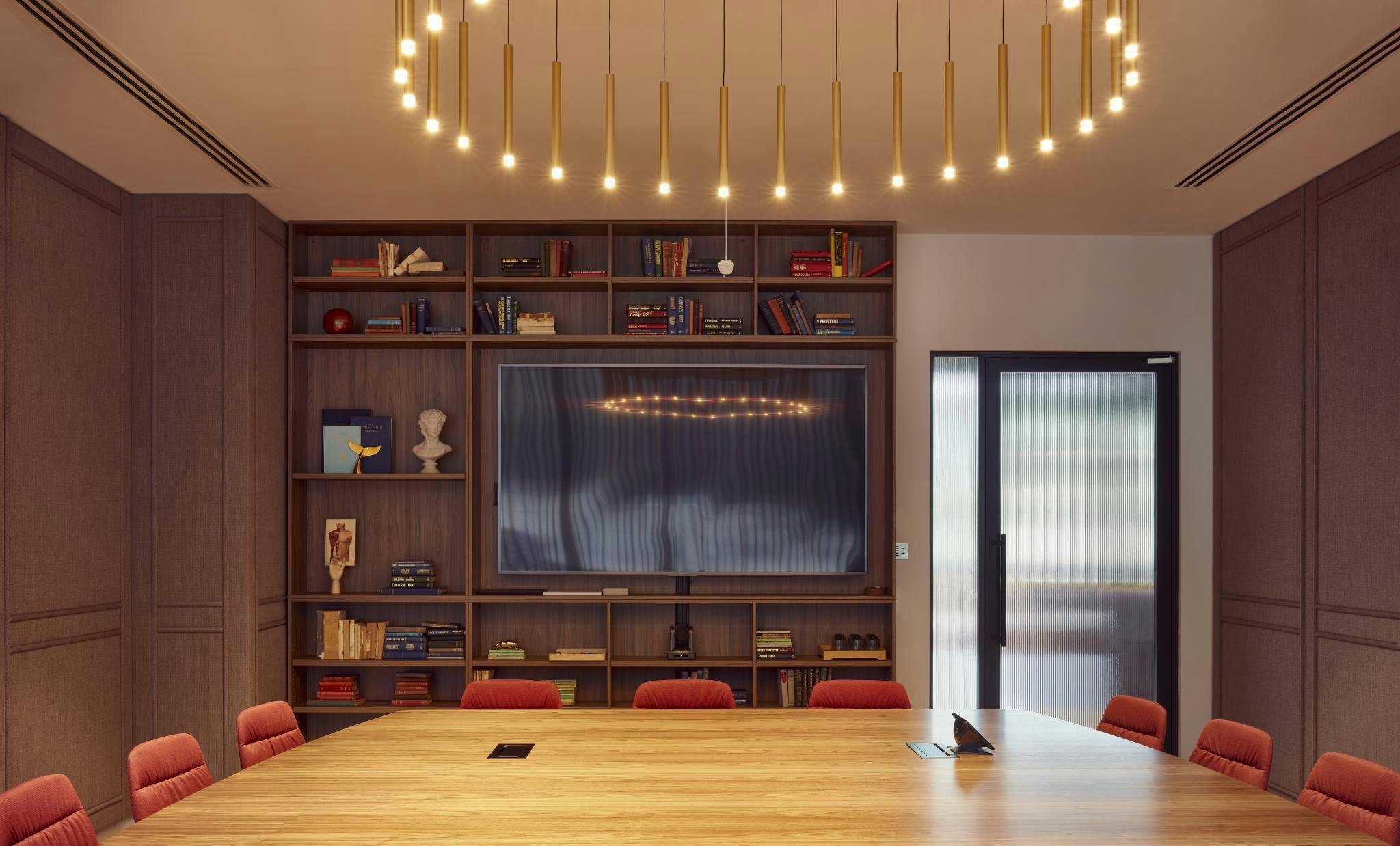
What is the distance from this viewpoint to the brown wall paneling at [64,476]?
362cm

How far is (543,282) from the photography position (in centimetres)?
499

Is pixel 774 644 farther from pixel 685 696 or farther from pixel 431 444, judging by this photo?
pixel 431 444

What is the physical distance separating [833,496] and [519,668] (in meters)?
2.00

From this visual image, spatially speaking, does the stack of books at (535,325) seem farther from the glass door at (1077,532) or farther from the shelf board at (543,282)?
the glass door at (1077,532)

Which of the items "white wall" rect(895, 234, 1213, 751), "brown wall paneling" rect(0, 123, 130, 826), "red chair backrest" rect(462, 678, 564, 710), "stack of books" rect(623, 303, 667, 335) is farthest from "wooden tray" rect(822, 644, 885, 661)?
"brown wall paneling" rect(0, 123, 130, 826)

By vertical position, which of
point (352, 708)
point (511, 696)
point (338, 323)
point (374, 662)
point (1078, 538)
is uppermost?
point (338, 323)

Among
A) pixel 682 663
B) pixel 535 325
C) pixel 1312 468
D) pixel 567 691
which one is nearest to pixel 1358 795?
pixel 1312 468

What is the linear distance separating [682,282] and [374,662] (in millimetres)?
2665

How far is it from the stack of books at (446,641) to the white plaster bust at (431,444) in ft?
2.82

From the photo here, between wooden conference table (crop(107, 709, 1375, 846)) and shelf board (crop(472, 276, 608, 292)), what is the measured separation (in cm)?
261

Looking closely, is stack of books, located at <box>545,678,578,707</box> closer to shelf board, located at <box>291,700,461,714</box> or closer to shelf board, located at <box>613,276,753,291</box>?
shelf board, located at <box>291,700,461,714</box>

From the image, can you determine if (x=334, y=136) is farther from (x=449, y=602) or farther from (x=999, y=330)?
(x=999, y=330)

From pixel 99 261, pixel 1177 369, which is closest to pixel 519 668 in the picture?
pixel 99 261

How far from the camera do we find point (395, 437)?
5.25 meters
